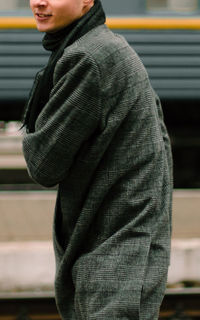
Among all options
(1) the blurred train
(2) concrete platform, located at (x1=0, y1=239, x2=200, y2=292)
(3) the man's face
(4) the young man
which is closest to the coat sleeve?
(4) the young man

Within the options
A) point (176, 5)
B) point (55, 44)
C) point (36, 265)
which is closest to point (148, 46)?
point (176, 5)

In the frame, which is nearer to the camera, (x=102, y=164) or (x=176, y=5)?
(x=102, y=164)

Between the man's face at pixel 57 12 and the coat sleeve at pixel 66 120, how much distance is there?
0.36 ft

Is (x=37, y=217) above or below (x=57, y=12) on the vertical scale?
below

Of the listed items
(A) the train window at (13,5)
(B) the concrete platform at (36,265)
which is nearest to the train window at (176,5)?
(A) the train window at (13,5)

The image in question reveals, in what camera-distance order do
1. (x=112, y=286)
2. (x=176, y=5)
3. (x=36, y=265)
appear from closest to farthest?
(x=112, y=286), (x=36, y=265), (x=176, y=5)

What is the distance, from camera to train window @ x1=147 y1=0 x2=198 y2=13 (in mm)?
5571

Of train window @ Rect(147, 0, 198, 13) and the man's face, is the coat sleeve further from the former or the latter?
train window @ Rect(147, 0, 198, 13)

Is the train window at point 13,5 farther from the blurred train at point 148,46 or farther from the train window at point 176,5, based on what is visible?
the train window at point 176,5

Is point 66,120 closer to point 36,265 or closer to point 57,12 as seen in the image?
point 57,12

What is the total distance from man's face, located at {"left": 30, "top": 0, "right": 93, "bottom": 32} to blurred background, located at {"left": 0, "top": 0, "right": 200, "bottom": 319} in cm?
293

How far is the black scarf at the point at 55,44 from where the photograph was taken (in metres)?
1.30

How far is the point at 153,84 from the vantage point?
5.49 m

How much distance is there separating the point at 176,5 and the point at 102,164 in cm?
461
